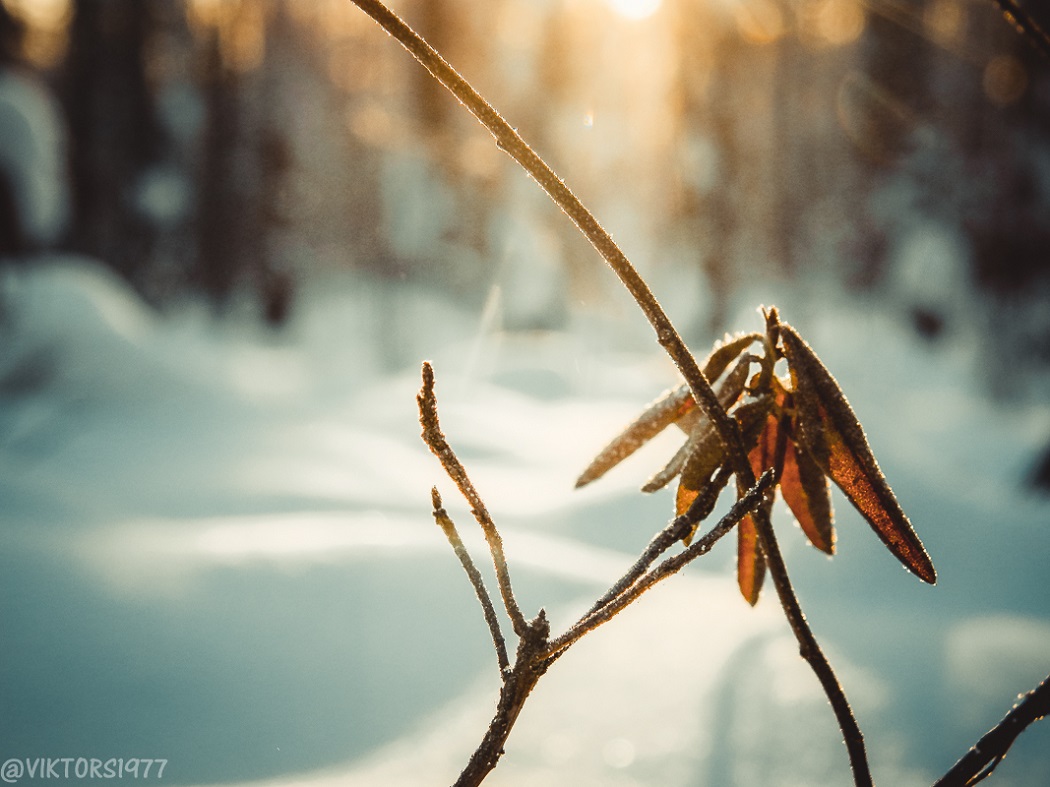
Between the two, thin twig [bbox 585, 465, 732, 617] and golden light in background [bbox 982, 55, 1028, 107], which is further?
golden light in background [bbox 982, 55, 1028, 107]

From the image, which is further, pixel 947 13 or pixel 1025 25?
pixel 947 13

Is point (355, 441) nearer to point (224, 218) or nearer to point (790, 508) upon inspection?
point (790, 508)

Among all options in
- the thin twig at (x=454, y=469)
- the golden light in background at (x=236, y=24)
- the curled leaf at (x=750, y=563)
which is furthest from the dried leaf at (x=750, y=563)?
the golden light in background at (x=236, y=24)

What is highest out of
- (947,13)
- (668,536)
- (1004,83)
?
(947,13)

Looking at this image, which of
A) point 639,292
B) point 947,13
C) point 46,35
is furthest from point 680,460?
point 46,35

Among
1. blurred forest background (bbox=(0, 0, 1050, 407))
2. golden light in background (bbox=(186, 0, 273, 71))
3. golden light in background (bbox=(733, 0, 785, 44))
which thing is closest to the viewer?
blurred forest background (bbox=(0, 0, 1050, 407))

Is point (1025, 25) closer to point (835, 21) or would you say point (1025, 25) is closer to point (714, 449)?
point (714, 449)

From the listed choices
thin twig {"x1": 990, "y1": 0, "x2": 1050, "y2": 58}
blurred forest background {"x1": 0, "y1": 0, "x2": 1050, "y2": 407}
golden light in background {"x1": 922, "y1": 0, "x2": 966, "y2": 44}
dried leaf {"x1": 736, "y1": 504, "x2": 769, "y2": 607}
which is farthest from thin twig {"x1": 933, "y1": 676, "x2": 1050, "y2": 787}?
golden light in background {"x1": 922, "y1": 0, "x2": 966, "y2": 44}

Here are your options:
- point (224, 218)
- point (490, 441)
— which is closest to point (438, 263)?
point (224, 218)

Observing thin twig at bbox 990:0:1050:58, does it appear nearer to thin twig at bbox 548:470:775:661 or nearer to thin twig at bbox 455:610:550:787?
thin twig at bbox 548:470:775:661
